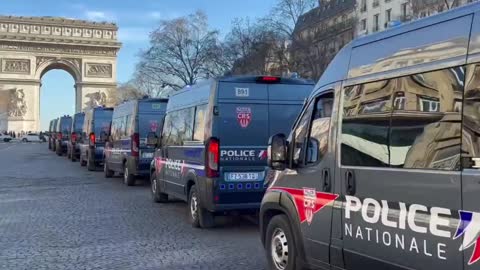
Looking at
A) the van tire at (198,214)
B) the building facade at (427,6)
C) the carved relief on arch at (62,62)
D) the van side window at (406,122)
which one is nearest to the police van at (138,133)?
the van tire at (198,214)

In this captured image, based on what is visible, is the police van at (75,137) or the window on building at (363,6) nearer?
the police van at (75,137)

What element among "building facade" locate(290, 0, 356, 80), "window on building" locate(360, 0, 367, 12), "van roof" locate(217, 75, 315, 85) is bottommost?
"van roof" locate(217, 75, 315, 85)

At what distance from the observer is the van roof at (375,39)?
12.6 feet

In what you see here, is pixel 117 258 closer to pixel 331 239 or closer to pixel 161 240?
pixel 161 240

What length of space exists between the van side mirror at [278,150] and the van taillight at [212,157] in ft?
9.78

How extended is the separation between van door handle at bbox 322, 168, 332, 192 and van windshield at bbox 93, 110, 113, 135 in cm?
1784

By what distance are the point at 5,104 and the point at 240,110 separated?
80.8 meters

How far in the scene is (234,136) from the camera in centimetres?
863

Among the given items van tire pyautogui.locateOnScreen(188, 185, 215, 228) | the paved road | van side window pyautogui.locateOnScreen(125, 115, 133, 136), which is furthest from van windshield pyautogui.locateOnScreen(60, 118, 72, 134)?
van tire pyautogui.locateOnScreen(188, 185, 215, 228)

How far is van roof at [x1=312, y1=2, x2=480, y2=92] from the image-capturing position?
3.85 meters

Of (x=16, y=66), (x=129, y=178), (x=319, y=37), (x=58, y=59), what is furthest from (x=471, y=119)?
(x=58, y=59)

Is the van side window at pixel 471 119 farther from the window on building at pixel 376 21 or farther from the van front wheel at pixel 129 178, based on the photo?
the window on building at pixel 376 21

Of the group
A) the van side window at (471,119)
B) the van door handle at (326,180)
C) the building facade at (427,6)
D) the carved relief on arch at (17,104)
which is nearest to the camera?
the van side window at (471,119)

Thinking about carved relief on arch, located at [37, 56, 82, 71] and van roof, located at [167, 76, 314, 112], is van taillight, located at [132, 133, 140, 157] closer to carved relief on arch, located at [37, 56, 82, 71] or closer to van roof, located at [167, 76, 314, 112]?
van roof, located at [167, 76, 314, 112]
